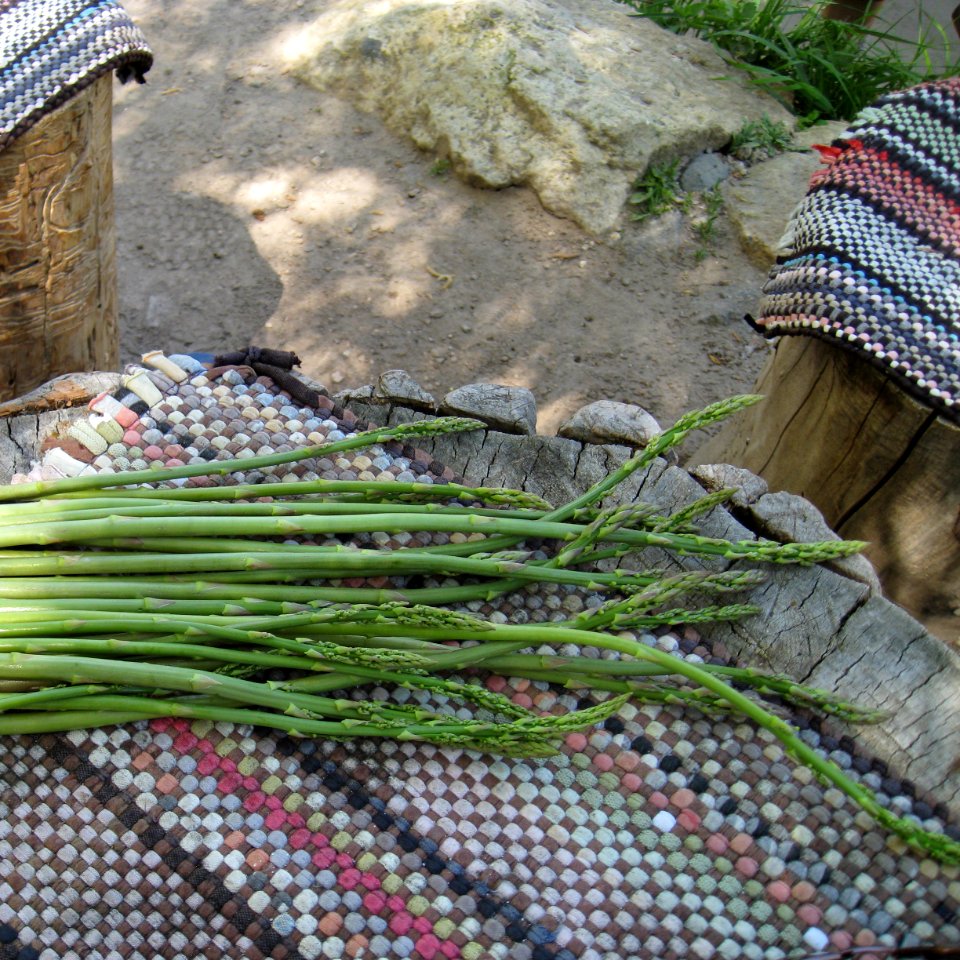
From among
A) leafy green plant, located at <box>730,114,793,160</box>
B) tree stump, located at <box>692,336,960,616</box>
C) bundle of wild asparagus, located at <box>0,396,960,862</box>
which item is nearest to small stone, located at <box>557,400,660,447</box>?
bundle of wild asparagus, located at <box>0,396,960,862</box>

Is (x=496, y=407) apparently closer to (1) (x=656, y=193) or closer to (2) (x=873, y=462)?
(2) (x=873, y=462)

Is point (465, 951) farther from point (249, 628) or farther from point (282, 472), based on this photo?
point (282, 472)

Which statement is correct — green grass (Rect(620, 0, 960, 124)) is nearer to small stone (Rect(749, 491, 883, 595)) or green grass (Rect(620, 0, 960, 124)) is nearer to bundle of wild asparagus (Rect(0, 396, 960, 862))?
small stone (Rect(749, 491, 883, 595))

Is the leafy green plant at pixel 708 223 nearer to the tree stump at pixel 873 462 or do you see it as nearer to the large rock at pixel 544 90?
the large rock at pixel 544 90

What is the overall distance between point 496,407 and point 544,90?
2.17m

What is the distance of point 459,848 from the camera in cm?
128

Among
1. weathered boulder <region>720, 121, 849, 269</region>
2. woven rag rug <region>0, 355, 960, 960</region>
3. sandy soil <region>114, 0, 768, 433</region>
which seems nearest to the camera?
woven rag rug <region>0, 355, 960, 960</region>

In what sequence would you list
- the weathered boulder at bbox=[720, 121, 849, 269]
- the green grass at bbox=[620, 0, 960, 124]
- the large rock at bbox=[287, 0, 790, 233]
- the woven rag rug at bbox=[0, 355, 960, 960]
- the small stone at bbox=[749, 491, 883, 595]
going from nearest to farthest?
the woven rag rug at bbox=[0, 355, 960, 960] → the small stone at bbox=[749, 491, 883, 595] → the weathered boulder at bbox=[720, 121, 849, 269] → the large rock at bbox=[287, 0, 790, 233] → the green grass at bbox=[620, 0, 960, 124]

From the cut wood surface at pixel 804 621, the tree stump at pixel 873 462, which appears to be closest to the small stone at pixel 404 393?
the cut wood surface at pixel 804 621

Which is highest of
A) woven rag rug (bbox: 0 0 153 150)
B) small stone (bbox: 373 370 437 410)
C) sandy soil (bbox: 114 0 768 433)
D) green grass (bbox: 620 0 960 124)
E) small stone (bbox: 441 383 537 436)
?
green grass (bbox: 620 0 960 124)

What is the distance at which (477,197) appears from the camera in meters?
3.57

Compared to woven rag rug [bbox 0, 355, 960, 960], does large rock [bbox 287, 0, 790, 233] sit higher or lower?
higher

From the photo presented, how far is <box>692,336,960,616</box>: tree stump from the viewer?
179 cm

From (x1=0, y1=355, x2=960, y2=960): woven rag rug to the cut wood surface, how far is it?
0.22ft
